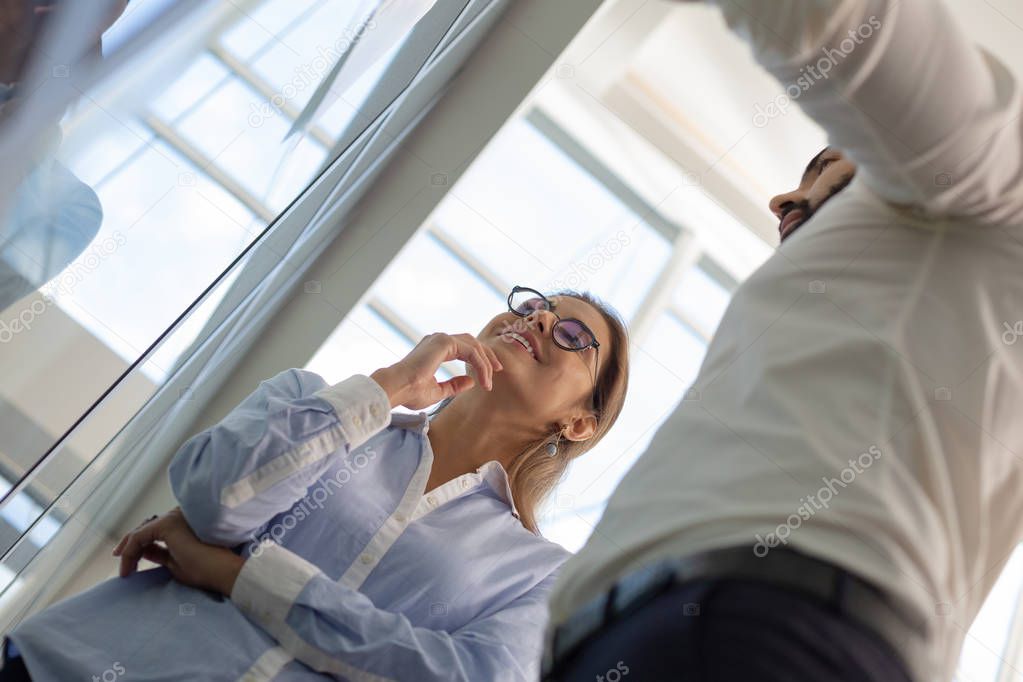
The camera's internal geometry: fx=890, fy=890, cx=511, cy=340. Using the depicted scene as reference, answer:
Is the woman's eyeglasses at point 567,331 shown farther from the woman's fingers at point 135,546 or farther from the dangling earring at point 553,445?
the woman's fingers at point 135,546

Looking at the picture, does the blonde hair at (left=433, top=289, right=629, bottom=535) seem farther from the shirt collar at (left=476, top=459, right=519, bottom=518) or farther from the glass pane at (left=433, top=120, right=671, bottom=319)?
the glass pane at (left=433, top=120, right=671, bottom=319)

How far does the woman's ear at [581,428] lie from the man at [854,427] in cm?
67

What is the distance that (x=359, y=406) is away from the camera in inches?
36.4

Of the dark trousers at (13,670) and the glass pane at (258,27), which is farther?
the dark trousers at (13,670)

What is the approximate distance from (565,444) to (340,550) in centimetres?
39

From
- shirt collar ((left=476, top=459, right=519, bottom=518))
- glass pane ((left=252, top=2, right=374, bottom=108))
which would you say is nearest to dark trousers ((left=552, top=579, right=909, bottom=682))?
glass pane ((left=252, top=2, right=374, bottom=108))

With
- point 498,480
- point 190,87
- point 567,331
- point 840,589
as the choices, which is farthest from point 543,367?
point 840,589

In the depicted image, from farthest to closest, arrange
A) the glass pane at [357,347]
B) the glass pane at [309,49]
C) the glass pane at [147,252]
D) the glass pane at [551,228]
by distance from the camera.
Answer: the glass pane at [551,228] → the glass pane at [357,347] → the glass pane at [309,49] → the glass pane at [147,252]

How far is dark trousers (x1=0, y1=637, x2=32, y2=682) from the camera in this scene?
814 millimetres

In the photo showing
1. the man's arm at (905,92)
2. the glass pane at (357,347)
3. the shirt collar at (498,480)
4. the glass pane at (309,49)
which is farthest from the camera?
the glass pane at (357,347)

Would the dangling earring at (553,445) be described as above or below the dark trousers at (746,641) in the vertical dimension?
below

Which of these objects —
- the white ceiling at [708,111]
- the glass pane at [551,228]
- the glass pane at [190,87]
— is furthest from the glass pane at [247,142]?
the white ceiling at [708,111]

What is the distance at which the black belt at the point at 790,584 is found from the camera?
405 millimetres

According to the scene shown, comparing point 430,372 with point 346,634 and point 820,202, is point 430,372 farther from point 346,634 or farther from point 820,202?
point 820,202
